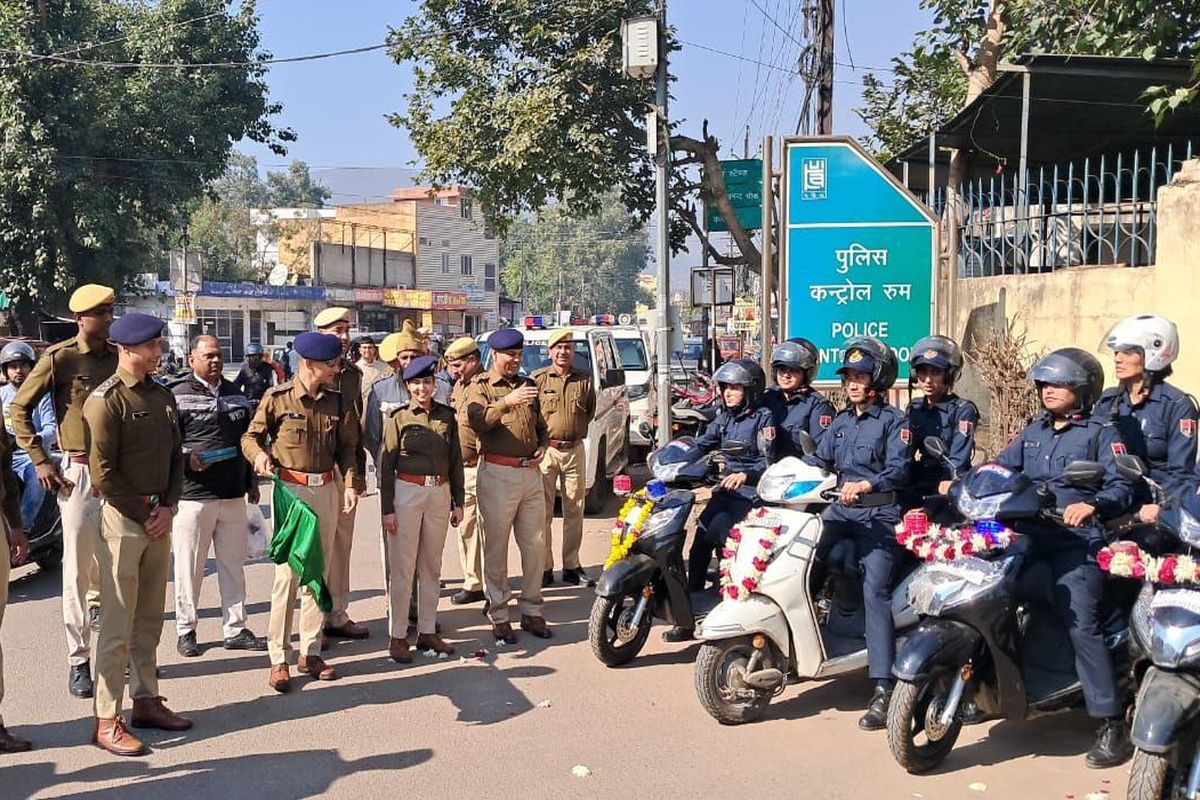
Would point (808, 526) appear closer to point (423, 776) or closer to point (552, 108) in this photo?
point (423, 776)

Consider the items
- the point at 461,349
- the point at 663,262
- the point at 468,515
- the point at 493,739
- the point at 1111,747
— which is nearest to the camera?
the point at 1111,747

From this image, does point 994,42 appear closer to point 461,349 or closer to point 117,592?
point 461,349

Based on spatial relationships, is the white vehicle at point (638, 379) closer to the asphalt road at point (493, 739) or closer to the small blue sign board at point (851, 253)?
the small blue sign board at point (851, 253)

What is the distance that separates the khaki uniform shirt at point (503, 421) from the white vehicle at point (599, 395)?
3.30 m

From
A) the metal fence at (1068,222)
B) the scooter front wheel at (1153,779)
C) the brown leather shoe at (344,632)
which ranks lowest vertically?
the brown leather shoe at (344,632)

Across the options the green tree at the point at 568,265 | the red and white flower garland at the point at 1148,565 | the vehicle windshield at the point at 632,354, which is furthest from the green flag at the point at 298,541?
the green tree at the point at 568,265

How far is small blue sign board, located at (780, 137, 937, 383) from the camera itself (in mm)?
9062

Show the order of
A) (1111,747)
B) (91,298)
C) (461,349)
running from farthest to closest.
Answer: (461,349)
(91,298)
(1111,747)

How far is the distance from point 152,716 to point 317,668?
3.39 feet

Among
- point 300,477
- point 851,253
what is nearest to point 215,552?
point 300,477

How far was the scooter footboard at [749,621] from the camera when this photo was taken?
17.2 ft

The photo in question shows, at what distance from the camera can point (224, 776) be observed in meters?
4.84

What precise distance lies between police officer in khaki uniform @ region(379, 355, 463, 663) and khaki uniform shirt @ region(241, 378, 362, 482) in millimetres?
359

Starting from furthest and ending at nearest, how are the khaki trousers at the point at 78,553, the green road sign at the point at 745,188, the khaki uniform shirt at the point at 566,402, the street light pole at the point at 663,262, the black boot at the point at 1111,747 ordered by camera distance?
1. the green road sign at the point at 745,188
2. the street light pole at the point at 663,262
3. the khaki uniform shirt at the point at 566,402
4. the khaki trousers at the point at 78,553
5. the black boot at the point at 1111,747
